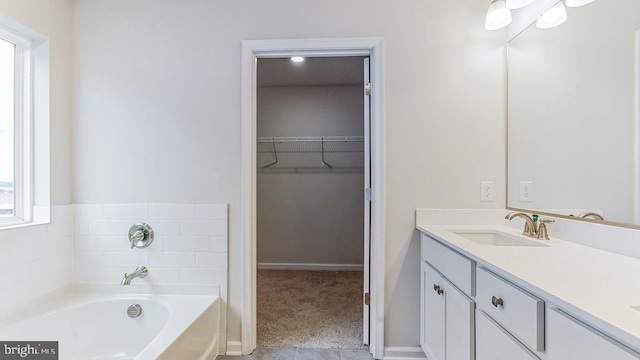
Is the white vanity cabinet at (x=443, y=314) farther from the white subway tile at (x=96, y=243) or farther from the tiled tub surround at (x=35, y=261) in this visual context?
the tiled tub surround at (x=35, y=261)

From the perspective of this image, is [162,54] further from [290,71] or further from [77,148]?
[290,71]

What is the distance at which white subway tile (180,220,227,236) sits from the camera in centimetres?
177

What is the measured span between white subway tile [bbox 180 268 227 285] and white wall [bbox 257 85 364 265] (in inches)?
67.2

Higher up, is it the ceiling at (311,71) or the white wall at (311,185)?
the ceiling at (311,71)

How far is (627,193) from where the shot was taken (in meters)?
1.05

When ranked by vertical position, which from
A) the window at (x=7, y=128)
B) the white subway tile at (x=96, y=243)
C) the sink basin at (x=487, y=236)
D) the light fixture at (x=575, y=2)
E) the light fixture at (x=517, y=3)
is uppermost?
the light fixture at (x=517, y=3)

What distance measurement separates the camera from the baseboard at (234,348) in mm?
1757

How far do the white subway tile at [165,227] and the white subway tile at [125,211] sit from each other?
69 mm

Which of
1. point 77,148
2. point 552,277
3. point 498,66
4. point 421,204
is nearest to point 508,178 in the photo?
point 421,204

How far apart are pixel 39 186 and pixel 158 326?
1.15m

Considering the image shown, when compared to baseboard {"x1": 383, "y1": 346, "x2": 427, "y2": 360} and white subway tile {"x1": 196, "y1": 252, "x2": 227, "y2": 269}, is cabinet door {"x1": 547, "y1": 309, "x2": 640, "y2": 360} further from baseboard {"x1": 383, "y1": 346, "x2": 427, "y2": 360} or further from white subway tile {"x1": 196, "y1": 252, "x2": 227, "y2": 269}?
white subway tile {"x1": 196, "y1": 252, "x2": 227, "y2": 269}

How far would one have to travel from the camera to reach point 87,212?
1.81 m

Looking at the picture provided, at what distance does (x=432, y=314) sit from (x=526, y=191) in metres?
0.90

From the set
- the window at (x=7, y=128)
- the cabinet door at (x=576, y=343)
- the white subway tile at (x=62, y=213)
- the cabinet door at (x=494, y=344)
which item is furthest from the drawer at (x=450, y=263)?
the window at (x=7, y=128)
